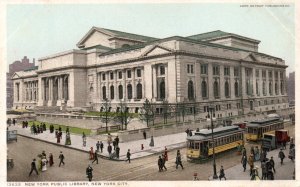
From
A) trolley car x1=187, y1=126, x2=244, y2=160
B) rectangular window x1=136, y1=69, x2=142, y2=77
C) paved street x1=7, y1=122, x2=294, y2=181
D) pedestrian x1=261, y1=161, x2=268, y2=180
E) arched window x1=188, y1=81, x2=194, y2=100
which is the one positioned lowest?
paved street x1=7, y1=122, x2=294, y2=181

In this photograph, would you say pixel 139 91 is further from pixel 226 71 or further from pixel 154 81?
pixel 226 71

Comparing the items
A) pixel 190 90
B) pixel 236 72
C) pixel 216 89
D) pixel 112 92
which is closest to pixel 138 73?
pixel 112 92

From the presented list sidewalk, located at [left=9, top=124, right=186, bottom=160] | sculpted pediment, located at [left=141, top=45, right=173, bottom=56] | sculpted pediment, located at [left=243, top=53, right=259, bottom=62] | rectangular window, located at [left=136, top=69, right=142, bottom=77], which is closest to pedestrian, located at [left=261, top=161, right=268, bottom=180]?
sidewalk, located at [left=9, top=124, right=186, bottom=160]

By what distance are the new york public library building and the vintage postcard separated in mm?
196

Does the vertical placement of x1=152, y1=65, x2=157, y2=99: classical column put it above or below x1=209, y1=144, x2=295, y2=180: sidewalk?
above

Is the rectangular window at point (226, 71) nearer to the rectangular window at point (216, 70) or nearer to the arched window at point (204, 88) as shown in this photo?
the rectangular window at point (216, 70)

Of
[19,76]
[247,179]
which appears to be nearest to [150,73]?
[247,179]

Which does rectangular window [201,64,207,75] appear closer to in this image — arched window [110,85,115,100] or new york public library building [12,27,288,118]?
new york public library building [12,27,288,118]

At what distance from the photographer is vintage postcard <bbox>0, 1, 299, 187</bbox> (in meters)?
19.4

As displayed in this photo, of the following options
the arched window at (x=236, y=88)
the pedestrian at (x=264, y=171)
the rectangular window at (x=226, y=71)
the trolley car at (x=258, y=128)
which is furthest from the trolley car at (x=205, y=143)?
the arched window at (x=236, y=88)

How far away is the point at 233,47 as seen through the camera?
54.6 m

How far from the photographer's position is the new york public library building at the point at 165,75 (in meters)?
45.2

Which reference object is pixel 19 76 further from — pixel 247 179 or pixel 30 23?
pixel 247 179

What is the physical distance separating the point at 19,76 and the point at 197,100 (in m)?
56.0
